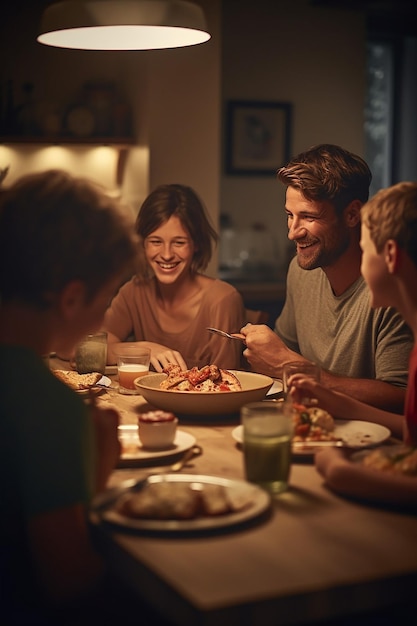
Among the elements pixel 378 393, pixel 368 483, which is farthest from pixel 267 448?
pixel 378 393

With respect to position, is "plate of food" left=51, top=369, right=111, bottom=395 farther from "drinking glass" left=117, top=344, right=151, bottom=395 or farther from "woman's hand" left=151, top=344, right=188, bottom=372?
"woman's hand" left=151, top=344, right=188, bottom=372

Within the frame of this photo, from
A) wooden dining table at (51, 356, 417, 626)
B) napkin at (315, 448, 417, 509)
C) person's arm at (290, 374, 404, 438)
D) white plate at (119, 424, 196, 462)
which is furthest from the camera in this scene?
person's arm at (290, 374, 404, 438)

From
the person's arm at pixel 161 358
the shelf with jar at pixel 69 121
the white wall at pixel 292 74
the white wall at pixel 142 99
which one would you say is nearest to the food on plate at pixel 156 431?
the person's arm at pixel 161 358

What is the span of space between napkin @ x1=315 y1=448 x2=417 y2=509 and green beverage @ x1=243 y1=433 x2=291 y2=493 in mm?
67

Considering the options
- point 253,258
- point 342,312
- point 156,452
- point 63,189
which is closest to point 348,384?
point 342,312

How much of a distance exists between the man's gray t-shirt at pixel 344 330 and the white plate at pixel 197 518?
84 centimetres

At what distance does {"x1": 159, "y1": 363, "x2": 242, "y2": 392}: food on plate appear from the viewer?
6.54ft

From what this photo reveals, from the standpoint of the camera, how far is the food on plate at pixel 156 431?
163 cm

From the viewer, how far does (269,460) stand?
4.79 feet

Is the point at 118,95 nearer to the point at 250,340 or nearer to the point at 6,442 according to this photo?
the point at 250,340

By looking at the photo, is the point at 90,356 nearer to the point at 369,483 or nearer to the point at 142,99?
the point at 369,483

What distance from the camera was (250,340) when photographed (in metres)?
2.32

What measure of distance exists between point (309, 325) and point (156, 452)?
1032 millimetres

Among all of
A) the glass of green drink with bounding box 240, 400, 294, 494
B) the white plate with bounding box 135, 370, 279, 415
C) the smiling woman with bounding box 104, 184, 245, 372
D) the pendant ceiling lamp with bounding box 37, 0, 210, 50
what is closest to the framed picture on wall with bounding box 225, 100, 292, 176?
the smiling woman with bounding box 104, 184, 245, 372
